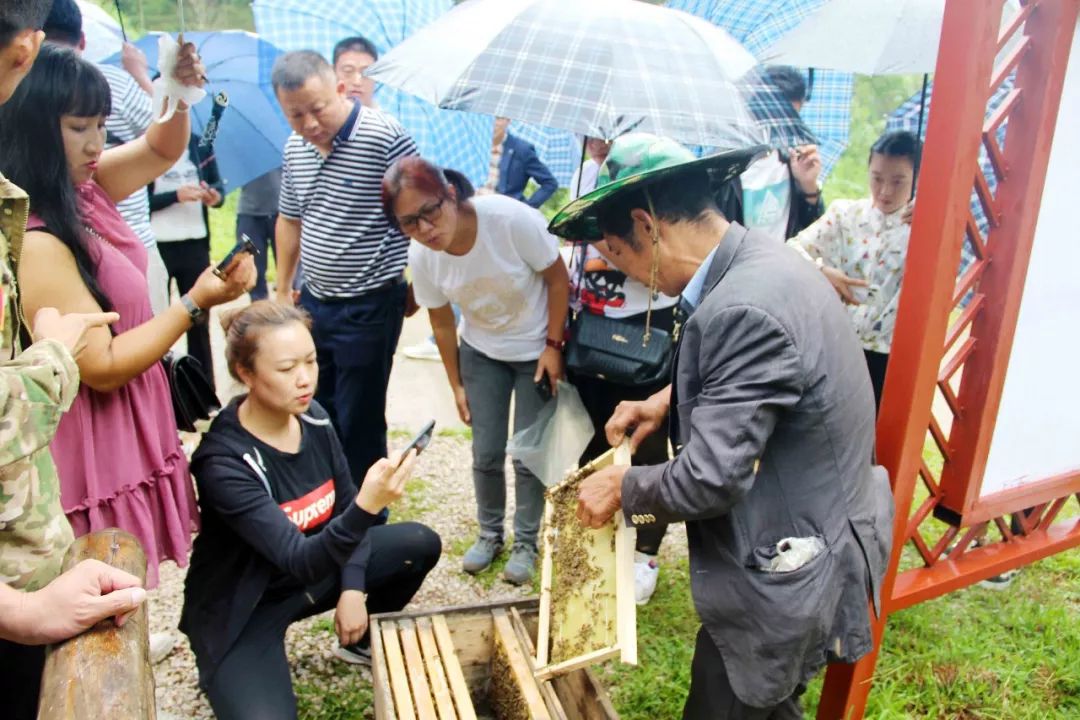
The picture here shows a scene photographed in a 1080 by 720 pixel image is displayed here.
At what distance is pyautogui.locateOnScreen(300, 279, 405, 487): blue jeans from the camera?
12.9 ft

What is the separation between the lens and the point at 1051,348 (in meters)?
2.65

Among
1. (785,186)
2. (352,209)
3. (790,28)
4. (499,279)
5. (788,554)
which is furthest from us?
(790,28)

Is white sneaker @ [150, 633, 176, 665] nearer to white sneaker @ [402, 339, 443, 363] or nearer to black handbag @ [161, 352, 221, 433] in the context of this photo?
black handbag @ [161, 352, 221, 433]

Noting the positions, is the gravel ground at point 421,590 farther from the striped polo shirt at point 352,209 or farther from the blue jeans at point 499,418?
the striped polo shirt at point 352,209

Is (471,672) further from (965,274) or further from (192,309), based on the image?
(965,274)

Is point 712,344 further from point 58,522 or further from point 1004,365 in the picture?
point 58,522

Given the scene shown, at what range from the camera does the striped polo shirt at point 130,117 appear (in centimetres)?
387

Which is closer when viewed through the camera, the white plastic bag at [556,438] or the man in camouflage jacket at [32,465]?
the man in camouflage jacket at [32,465]

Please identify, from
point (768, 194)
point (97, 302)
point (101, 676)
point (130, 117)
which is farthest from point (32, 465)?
point (768, 194)

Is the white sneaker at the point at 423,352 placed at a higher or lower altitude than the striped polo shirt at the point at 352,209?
lower

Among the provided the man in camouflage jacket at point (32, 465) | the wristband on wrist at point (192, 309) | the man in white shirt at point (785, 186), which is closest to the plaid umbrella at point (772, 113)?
the man in white shirt at point (785, 186)

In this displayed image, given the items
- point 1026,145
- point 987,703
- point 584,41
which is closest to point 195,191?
point 584,41

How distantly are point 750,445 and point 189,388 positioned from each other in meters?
1.71

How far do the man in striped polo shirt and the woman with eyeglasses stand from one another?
1.13 ft
